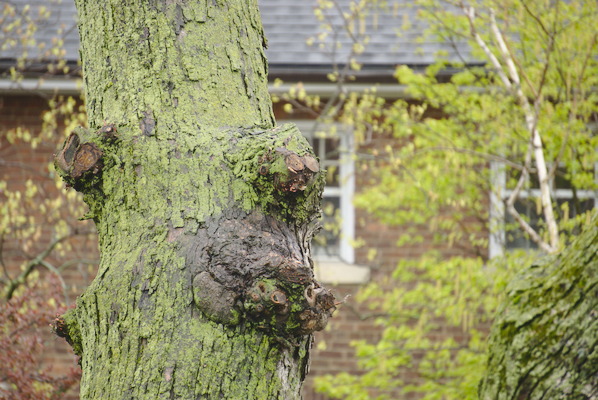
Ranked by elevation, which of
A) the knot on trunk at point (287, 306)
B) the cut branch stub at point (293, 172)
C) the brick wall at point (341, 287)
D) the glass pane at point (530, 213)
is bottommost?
the brick wall at point (341, 287)

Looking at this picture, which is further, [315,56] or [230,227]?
[315,56]

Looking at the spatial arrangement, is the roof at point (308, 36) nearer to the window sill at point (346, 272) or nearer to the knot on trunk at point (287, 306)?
the window sill at point (346, 272)

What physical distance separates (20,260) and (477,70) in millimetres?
5294

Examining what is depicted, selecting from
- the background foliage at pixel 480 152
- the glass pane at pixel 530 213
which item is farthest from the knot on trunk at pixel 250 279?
the glass pane at pixel 530 213

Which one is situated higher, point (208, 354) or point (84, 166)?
point (84, 166)

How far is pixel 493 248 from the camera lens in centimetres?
777

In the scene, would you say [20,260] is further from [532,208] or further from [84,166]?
[84,166]

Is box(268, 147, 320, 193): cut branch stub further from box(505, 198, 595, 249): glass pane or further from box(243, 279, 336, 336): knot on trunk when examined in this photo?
box(505, 198, 595, 249): glass pane

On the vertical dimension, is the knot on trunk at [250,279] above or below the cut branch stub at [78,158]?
below

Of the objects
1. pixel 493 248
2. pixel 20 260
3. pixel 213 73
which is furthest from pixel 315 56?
pixel 213 73

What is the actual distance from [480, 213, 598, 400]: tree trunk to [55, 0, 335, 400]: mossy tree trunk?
1336 mm

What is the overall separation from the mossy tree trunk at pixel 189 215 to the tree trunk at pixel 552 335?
1.34m

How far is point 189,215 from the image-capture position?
1564 millimetres

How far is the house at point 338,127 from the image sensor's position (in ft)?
25.8
